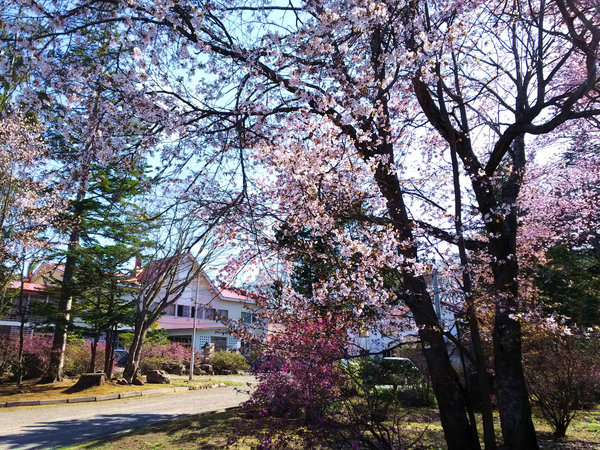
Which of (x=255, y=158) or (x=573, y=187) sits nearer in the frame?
(x=255, y=158)

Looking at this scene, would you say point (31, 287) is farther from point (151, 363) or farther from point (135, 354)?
point (135, 354)

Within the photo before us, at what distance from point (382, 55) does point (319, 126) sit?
5.35 feet

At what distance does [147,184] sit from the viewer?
6043 mm

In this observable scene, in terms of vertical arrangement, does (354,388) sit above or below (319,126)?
below

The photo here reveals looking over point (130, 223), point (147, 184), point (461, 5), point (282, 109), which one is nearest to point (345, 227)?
point (282, 109)

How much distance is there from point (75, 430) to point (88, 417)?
1929 mm

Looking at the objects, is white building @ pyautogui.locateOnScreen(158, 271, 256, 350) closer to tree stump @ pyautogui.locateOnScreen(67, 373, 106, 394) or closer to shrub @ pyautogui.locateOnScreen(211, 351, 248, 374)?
shrub @ pyautogui.locateOnScreen(211, 351, 248, 374)

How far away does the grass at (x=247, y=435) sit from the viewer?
5293mm

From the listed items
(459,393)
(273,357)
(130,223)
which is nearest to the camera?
(459,393)

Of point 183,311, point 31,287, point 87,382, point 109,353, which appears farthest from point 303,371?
point 183,311

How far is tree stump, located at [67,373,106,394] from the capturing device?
1466 centimetres

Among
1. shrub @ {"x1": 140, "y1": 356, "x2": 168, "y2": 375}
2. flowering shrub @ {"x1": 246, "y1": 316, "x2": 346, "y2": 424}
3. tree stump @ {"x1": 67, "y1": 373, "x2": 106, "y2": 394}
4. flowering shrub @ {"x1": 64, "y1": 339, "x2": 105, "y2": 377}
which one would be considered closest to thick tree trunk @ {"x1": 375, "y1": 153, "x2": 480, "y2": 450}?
flowering shrub @ {"x1": 246, "y1": 316, "x2": 346, "y2": 424}

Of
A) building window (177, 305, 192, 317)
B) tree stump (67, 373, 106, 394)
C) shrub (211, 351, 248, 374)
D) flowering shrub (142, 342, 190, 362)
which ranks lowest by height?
shrub (211, 351, 248, 374)

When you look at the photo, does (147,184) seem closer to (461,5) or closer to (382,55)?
(382,55)
